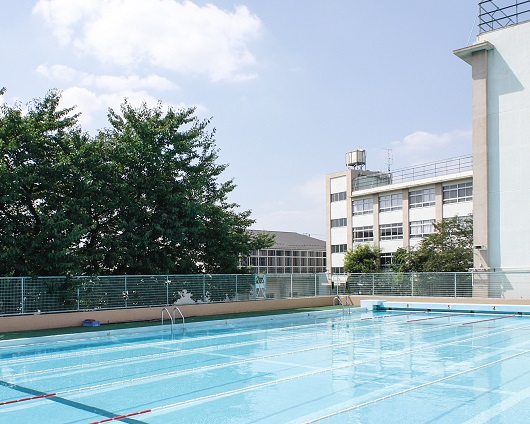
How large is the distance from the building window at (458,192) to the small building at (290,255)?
20.1 meters

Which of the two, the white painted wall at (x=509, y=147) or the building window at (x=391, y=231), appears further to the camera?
the building window at (x=391, y=231)

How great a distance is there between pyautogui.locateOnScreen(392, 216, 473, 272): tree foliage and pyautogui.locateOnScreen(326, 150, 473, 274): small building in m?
3.50

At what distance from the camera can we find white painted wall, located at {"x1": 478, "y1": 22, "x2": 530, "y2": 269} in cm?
2834

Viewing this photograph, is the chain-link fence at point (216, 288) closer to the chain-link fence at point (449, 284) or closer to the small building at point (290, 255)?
the chain-link fence at point (449, 284)

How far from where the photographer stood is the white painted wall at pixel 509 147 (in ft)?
93.0

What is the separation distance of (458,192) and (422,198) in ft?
11.9

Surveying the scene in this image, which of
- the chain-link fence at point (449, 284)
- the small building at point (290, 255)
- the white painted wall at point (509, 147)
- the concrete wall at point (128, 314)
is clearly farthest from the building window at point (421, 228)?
the concrete wall at point (128, 314)

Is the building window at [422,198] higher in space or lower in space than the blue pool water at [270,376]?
higher

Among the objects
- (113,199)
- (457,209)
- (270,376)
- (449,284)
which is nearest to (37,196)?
(113,199)

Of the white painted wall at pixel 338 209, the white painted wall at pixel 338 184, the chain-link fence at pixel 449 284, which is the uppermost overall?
the white painted wall at pixel 338 184

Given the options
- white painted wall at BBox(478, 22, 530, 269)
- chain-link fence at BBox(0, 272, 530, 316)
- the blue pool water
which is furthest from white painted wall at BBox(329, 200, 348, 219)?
the blue pool water

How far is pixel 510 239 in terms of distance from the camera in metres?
28.5

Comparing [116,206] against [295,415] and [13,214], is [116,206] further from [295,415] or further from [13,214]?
[295,415]

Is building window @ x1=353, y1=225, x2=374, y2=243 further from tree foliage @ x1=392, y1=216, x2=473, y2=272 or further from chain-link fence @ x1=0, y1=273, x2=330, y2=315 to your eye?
chain-link fence @ x1=0, y1=273, x2=330, y2=315
